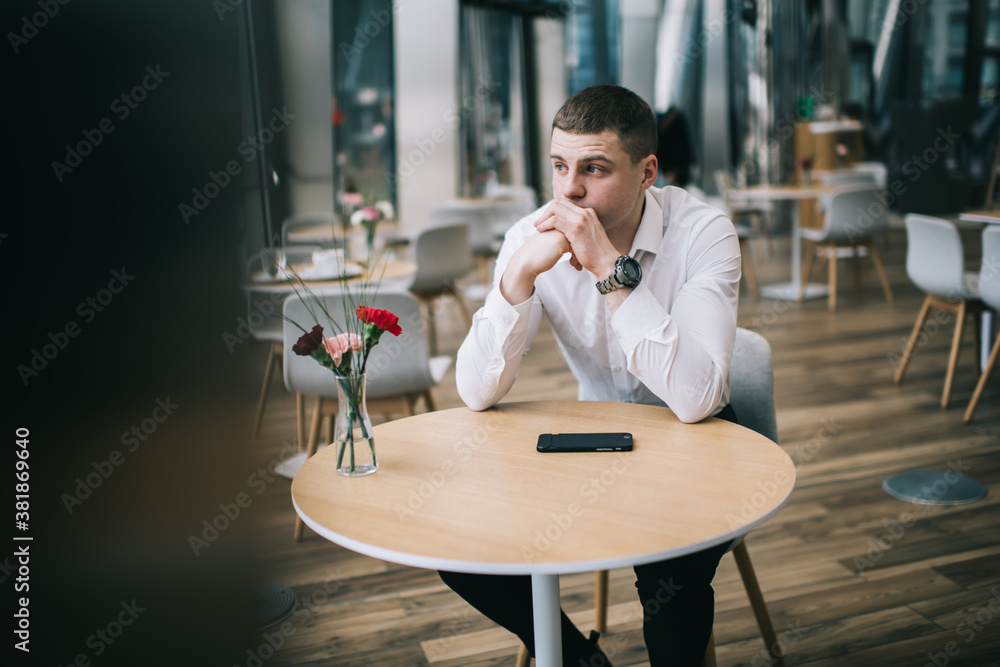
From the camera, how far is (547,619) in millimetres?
1351

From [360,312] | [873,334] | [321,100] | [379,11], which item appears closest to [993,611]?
[360,312]

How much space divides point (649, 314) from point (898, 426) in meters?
2.66

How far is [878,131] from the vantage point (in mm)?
11664

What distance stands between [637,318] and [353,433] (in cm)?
58

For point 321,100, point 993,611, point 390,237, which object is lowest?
point 993,611

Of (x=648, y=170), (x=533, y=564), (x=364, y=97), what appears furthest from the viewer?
(x=364, y=97)

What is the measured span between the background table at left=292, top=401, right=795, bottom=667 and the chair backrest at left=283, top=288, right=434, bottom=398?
0.99 m

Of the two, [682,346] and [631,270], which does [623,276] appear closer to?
[631,270]

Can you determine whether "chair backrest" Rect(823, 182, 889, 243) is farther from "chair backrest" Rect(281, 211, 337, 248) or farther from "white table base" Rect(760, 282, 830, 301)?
"chair backrest" Rect(281, 211, 337, 248)

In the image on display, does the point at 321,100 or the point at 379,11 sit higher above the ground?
the point at 379,11

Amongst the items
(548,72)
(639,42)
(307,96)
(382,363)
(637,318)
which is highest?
(639,42)

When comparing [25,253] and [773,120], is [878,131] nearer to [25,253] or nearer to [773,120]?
[773,120]

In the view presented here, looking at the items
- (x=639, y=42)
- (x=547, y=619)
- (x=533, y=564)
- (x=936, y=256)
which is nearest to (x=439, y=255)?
(x=936, y=256)

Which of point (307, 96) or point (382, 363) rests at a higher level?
point (307, 96)
